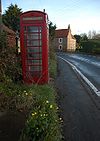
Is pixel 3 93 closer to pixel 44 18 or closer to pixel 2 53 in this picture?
pixel 2 53

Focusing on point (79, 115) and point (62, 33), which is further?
point (62, 33)

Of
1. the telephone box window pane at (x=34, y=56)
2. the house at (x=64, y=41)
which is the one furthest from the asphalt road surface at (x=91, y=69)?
the house at (x=64, y=41)

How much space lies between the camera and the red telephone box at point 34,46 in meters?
11.2

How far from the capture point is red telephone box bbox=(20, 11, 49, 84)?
36.7ft

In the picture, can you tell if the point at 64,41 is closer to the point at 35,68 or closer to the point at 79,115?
the point at 35,68

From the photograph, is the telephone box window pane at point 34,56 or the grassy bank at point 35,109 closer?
the grassy bank at point 35,109

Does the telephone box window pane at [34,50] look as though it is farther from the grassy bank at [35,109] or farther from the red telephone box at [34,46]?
the grassy bank at [35,109]

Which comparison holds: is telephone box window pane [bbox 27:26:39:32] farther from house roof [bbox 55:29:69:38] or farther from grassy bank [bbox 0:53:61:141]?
house roof [bbox 55:29:69:38]

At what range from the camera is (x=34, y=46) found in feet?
37.3

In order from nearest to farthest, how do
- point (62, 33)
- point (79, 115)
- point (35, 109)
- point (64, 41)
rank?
point (35, 109)
point (79, 115)
point (64, 41)
point (62, 33)

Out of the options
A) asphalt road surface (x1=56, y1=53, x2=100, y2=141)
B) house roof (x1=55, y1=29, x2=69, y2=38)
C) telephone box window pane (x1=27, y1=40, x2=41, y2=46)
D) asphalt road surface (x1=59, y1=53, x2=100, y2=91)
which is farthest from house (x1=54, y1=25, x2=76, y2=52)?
asphalt road surface (x1=56, y1=53, x2=100, y2=141)

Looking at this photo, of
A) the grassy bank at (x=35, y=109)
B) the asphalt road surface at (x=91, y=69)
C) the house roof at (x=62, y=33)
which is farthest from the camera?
the house roof at (x=62, y=33)

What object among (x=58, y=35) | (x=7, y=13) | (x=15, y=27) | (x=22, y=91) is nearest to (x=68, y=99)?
(x=22, y=91)

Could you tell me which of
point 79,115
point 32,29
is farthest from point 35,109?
point 32,29
